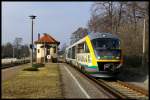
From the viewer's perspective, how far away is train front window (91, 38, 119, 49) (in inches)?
1107

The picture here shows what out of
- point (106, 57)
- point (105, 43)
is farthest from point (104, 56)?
point (105, 43)

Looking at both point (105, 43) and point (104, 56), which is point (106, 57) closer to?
point (104, 56)

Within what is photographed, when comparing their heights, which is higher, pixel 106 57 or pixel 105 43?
pixel 105 43

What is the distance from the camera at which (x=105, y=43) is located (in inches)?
1117

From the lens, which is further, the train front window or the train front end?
the train front window

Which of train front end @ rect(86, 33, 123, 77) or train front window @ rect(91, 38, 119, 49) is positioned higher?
train front window @ rect(91, 38, 119, 49)

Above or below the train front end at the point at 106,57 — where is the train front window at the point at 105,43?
above

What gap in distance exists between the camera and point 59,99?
53.1 feet

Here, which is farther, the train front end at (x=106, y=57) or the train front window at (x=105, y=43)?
the train front window at (x=105, y=43)

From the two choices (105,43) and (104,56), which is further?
Answer: (105,43)

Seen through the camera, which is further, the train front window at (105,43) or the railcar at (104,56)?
the train front window at (105,43)

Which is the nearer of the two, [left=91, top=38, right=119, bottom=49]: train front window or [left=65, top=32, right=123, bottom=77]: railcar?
[left=65, top=32, right=123, bottom=77]: railcar

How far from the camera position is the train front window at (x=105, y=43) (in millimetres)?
28130

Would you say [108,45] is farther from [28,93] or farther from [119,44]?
[28,93]
